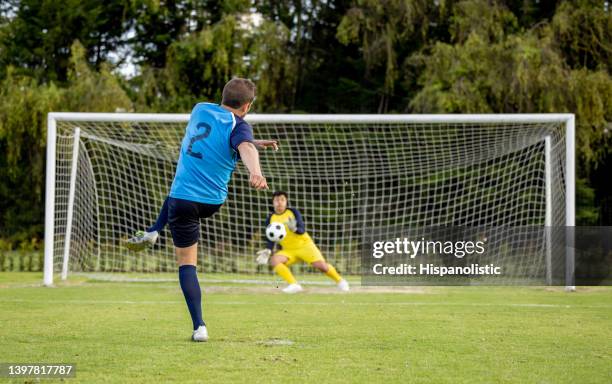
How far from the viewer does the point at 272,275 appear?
16.0 meters

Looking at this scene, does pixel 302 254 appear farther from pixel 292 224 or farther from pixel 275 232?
pixel 275 232

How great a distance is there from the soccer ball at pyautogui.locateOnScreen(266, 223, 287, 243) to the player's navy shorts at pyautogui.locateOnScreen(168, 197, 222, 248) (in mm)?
5270

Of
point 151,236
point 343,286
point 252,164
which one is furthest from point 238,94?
point 343,286

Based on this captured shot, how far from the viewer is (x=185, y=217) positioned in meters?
5.62

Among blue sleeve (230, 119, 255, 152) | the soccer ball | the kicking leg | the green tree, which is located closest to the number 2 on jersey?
blue sleeve (230, 119, 255, 152)

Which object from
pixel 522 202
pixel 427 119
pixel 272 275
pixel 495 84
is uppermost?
pixel 495 84

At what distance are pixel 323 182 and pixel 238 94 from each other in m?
12.1

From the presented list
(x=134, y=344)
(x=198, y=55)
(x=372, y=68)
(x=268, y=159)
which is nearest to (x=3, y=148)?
(x=198, y=55)

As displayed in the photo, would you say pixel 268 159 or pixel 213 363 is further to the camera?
pixel 268 159

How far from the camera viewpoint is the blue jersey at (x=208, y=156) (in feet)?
18.2

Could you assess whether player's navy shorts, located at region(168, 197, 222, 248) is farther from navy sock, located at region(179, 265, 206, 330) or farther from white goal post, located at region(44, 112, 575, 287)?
white goal post, located at region(44, 112, 575, 287)

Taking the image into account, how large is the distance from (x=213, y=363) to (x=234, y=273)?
11.3 metres

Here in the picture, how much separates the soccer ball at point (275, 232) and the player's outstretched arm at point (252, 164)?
5613 millimetres

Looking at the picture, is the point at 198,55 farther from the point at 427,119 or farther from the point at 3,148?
the point at 427,119
